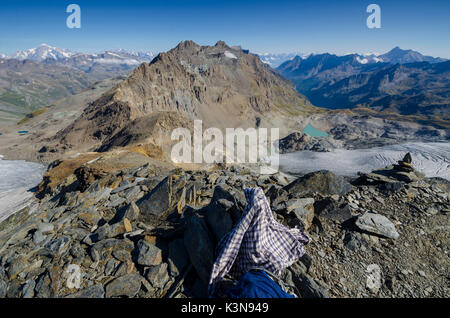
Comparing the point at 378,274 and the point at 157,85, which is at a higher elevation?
the point at 157,85

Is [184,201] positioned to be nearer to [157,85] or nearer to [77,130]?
[77,130]

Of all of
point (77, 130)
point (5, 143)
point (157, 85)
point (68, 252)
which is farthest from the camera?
point (157, 85)

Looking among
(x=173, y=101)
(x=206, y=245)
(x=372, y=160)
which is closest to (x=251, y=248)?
(x=206, y=245)

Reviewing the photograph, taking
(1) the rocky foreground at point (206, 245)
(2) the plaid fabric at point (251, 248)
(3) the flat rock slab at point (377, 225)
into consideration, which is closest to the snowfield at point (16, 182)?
(1) the rocky foreground at point (206, 245)

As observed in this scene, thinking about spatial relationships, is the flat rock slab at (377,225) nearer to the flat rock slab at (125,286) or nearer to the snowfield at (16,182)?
the flat rock slab at (125,286)

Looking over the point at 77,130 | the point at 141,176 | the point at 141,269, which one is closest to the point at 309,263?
the point at 141,269

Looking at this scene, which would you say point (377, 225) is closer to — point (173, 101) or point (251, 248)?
point (251, 248)
